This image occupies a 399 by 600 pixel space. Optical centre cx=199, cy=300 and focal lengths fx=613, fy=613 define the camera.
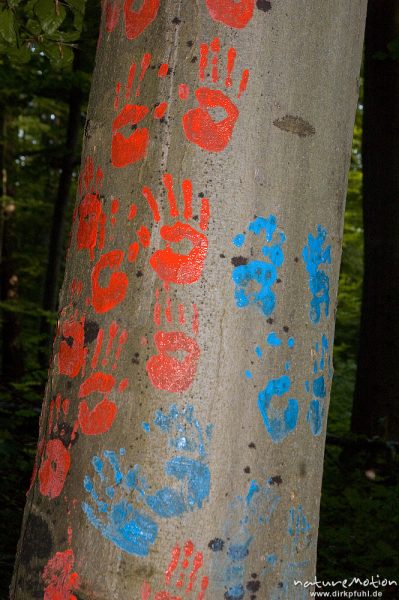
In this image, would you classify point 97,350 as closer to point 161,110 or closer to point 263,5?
point 161,110

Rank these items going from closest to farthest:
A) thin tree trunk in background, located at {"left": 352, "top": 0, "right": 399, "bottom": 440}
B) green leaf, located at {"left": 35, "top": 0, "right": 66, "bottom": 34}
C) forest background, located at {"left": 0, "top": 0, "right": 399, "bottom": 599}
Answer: green leaf, located at {"left": 35, "top": 0, "right": 66, "bottom": 34}, forest background, located at {"left": 0, "top": 0, "right": 399, "bottom": 599}, thin tree trunk in background, located at {"left": 352, "top": 0, "right": 399, "bottom": 440}

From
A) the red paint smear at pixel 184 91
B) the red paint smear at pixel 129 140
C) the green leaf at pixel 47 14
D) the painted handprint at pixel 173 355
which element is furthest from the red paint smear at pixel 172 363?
the green leaf at pixel 47 14

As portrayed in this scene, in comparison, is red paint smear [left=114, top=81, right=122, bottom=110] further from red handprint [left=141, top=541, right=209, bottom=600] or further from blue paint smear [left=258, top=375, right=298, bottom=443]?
red handprint [left=141, top=541, right=209, bottom=600]

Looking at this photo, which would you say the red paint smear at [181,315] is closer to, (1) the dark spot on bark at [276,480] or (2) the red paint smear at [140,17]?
(1) the dark spot on bark at [276,480]

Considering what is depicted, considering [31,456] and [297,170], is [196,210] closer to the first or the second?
[297,170]

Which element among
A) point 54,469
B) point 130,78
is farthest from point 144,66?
point 54,469

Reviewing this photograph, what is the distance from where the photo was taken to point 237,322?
1.15 m

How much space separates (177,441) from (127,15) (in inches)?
35.1

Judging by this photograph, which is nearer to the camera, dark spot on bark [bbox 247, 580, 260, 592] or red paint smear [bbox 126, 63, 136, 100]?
dark spot on bark [bbox 247, 580, 260, 592]

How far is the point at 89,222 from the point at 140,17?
0.44 m

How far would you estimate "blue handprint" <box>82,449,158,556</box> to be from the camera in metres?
1.12

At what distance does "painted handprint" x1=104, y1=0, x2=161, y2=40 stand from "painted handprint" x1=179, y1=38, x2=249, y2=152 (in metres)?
0.16

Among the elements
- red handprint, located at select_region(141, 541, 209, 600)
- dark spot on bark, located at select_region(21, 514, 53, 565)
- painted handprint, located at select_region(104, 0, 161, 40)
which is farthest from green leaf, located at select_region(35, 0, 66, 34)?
red handprint, located at select_region(141, 541, 209, 600)

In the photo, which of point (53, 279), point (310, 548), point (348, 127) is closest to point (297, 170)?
point (348, 127)
